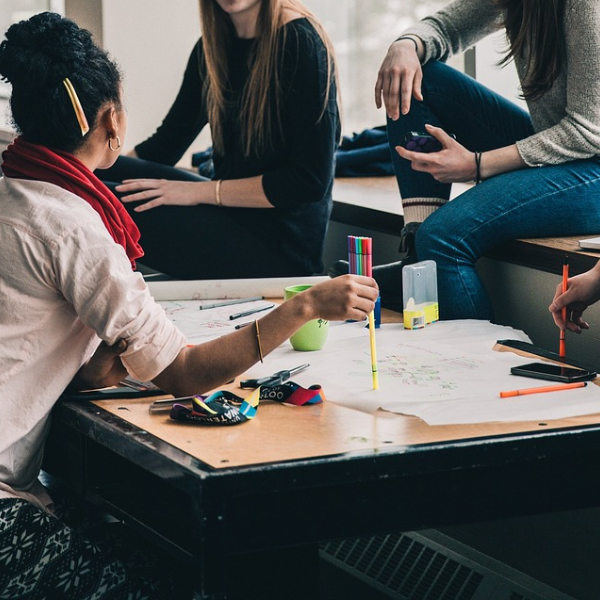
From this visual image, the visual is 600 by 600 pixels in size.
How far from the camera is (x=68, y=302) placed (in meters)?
1.23

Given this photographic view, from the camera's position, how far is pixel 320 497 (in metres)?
1.01

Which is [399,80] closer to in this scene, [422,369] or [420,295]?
[420,295]

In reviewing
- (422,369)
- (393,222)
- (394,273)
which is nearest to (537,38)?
(394,273)

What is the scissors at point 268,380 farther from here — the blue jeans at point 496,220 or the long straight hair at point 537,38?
the long straight hair at point 537,38

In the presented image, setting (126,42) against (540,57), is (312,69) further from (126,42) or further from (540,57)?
(126,42)

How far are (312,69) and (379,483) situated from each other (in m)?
1.28

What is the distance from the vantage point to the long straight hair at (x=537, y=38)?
69.9 inches

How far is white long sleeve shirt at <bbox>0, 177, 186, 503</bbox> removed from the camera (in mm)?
1180

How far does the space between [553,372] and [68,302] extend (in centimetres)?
64

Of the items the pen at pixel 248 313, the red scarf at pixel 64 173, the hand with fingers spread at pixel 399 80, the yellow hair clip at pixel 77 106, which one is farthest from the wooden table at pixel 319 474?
the hand with fingers spread at pixel 399 80

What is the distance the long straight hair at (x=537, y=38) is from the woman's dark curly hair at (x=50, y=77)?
88 centimetres

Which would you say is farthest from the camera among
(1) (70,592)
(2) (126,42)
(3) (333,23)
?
(3) (333,23)

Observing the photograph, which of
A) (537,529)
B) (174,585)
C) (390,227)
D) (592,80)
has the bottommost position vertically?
(537,529)

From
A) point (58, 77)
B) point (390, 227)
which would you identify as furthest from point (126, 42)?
point (58, 77)
